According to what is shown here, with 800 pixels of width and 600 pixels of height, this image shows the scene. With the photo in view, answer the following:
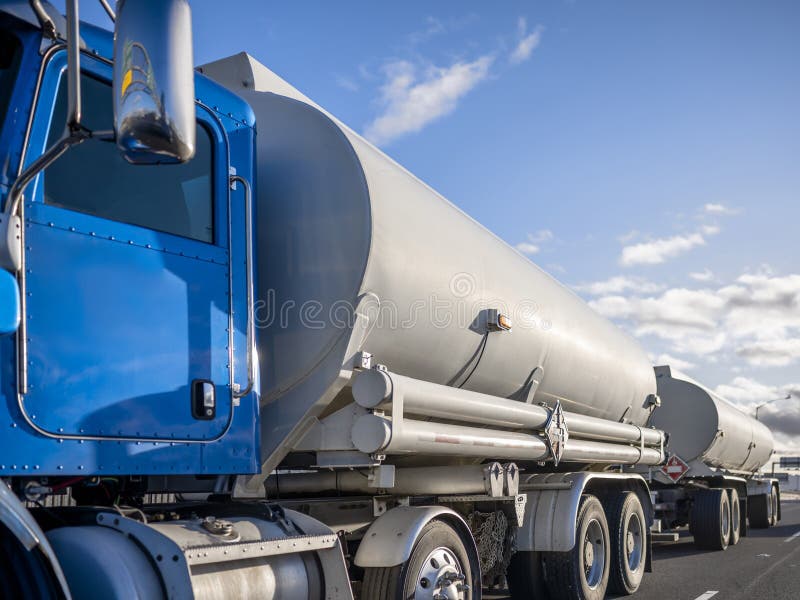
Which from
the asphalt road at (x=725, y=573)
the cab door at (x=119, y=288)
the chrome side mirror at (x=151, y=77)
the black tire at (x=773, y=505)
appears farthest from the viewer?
the black tire at (x=773, y=505)

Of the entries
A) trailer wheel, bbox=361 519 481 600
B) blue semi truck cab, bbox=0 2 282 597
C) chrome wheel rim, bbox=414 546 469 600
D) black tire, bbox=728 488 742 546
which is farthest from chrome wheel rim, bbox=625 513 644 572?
black tire, bbox=728 488 742 546

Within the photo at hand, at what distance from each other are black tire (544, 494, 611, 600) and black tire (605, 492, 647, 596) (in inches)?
8.2

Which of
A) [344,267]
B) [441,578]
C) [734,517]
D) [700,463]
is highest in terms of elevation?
[344,267]

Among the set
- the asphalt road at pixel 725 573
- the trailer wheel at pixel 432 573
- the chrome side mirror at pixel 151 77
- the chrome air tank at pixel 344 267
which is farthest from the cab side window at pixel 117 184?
the asphalt road at pixel 725 573

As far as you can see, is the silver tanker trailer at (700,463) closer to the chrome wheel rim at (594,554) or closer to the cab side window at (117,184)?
the chrome wheel rim at (594,554)

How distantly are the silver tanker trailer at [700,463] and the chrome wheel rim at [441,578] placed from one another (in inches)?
335

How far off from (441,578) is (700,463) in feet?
38.8

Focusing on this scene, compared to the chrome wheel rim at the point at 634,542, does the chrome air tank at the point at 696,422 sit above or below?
above

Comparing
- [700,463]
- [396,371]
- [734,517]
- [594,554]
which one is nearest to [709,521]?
[700,463]

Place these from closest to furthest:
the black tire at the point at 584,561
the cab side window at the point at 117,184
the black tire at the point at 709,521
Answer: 1. the cab side window at the point at 117,184
2. the black tire at the point at 584,561
3. the black tire at the point at 709,521

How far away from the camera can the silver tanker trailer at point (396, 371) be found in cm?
491

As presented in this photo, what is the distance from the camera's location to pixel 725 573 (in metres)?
11.3

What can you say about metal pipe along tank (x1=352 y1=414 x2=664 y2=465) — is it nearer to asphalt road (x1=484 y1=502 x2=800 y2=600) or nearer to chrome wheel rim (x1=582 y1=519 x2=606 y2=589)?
chrome wheel rim (x1=582 y1=519 x2=606 y2=589)

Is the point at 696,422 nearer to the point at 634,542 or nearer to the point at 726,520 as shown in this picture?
the point at 726,520
